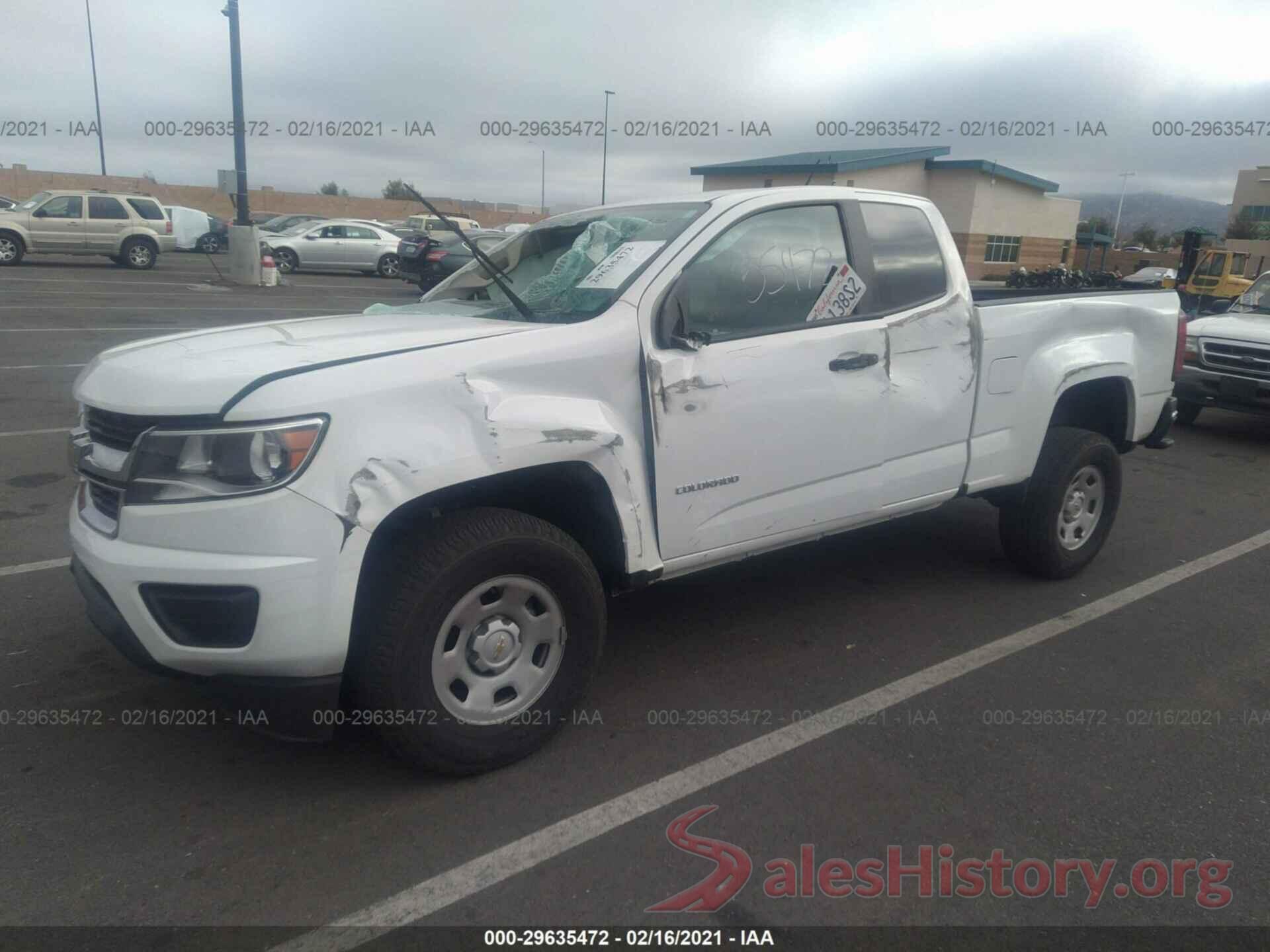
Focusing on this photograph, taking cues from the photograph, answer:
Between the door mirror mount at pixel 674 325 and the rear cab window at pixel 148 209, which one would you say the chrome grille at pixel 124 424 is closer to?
the door mirror mount at pixel 674 325

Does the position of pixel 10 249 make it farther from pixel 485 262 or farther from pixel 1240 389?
pixel 1240 389

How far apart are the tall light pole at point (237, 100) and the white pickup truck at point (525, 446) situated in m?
16.5

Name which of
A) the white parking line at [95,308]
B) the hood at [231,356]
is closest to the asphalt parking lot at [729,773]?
the hood at [231,356]

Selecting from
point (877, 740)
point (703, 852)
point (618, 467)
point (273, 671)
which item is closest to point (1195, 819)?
point (877, 740)

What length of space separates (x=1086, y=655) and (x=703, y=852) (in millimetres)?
2339

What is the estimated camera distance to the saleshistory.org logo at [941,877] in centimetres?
270

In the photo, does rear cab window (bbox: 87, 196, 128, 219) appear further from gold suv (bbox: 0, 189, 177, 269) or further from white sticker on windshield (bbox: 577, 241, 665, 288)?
white sticker on windshield (bbox: 577, 241, 665, 288)

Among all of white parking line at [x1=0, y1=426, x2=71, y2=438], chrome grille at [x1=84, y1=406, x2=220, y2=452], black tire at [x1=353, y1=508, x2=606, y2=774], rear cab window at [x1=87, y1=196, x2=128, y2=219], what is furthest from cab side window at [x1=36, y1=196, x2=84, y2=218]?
black tire at [x1=353, y1=508, x2=606, y2=774]

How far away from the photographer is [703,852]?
2.84 m

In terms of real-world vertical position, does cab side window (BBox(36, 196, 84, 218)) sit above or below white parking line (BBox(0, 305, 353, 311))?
above

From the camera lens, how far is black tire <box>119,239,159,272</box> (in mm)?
21719

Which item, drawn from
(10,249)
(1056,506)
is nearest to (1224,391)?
(1056,506)

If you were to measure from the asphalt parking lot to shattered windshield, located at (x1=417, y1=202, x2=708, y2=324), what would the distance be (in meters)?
1.54

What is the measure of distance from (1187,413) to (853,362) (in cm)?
799
